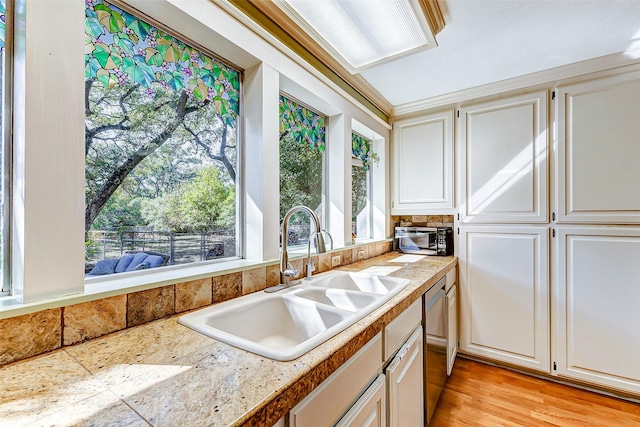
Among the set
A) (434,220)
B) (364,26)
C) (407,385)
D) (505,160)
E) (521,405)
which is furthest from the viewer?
(434,220)

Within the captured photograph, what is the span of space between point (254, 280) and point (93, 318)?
62 cm

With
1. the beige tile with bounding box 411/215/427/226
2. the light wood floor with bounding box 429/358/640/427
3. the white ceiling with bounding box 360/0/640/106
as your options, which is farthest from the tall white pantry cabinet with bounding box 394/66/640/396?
the beige tile with bounding box 411/215/427/226

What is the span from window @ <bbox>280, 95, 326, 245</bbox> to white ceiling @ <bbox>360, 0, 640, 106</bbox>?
1.97 ft

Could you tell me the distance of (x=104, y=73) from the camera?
1024mm

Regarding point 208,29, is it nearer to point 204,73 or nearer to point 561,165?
point 204,73

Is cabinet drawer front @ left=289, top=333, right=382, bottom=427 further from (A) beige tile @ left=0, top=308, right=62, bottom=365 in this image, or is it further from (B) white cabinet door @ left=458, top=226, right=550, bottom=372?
(B) white cabinet door @ left=458, top=226, right=550, bottom=372

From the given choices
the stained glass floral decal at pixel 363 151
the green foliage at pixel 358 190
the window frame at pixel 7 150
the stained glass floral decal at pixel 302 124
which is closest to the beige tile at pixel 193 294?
the window frame at pixel 7 150

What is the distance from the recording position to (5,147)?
2.70 feet

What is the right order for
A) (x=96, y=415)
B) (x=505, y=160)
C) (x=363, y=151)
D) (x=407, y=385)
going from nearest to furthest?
(x=96, y=415), (x=407, y=385), (x=505, y=160), (x=363, y=151)

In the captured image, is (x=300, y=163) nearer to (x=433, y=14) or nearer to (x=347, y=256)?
(x=347, y=256)

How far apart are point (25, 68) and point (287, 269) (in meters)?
1.10

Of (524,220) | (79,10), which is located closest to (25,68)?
(79,10)

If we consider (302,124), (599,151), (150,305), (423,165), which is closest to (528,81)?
(599,151)

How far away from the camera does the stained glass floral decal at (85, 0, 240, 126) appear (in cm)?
101
